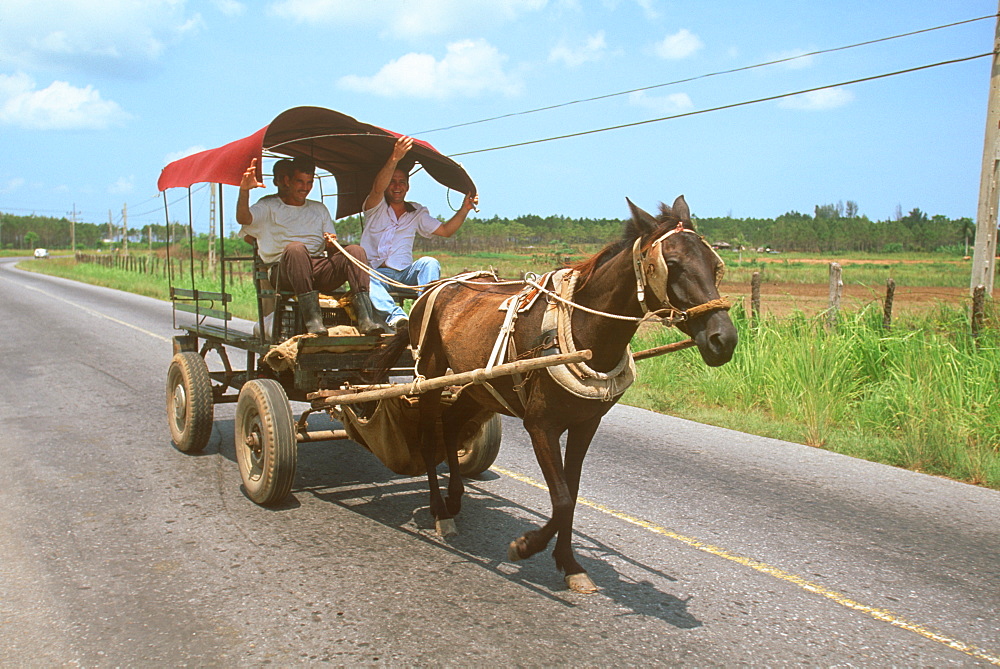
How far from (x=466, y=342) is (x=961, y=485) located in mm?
4191

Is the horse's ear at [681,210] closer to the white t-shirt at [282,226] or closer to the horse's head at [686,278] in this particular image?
the horse's head at [686,278]

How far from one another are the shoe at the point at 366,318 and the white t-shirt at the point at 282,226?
2.25 ft

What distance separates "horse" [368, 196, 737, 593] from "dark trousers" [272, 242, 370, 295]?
Result: 1.34m

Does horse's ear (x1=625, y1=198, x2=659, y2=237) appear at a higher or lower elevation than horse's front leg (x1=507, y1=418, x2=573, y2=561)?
higher

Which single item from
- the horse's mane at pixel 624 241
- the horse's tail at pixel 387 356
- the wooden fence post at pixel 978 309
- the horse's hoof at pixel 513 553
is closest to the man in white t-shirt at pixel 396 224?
the horse's tail at pixel 387 356

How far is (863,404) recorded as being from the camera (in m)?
8.30

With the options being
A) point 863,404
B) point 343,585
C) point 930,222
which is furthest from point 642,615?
point 930,222

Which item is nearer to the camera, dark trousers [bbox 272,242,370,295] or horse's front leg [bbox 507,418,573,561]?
horse's front leg [bbox 507,418,573,561]

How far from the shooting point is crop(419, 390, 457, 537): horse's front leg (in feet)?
16.1

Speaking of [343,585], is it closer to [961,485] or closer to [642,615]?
[642,615]

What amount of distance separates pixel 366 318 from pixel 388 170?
49.4 inches

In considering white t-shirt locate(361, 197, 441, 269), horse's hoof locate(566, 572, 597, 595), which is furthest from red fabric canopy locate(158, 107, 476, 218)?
horse's hoof locate(566, 572, 597, 595)

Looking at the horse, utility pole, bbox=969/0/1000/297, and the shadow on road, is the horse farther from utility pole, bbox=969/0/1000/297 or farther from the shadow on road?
utility pole, bbox=969/0/1000/297

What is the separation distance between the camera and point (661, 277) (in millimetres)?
3580
